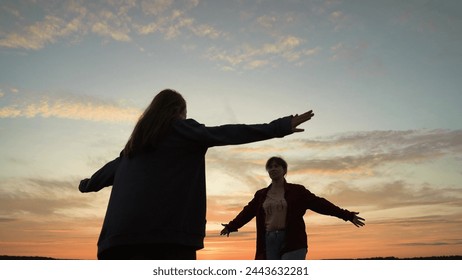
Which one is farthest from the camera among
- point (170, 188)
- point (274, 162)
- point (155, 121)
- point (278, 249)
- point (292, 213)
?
point (274, 162)

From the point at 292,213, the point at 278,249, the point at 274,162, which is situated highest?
the point at 274,162

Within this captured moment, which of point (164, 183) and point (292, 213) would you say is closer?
point (164, 183)

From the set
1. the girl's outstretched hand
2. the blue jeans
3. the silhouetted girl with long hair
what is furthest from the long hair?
the blue jeans

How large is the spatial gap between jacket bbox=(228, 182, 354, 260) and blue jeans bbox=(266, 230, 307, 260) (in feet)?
0.20

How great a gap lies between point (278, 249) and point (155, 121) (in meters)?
4.46

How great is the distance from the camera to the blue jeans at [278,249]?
7.21m

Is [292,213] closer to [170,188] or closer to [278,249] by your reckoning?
[278,249]

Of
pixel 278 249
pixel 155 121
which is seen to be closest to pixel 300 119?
pixel 155 121

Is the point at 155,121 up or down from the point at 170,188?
up

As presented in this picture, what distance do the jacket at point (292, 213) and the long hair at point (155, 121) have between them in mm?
4280

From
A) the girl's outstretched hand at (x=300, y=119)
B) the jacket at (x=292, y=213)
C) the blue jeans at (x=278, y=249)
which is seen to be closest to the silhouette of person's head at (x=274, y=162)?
the jacket at (x=292, y=213)

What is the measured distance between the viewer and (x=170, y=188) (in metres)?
3.23

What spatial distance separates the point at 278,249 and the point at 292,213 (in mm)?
616

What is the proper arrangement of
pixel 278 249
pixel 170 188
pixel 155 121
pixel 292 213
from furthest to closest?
pixel 292 213 < pixel 278 249 < pixel 155 121 < pixel 170 188
